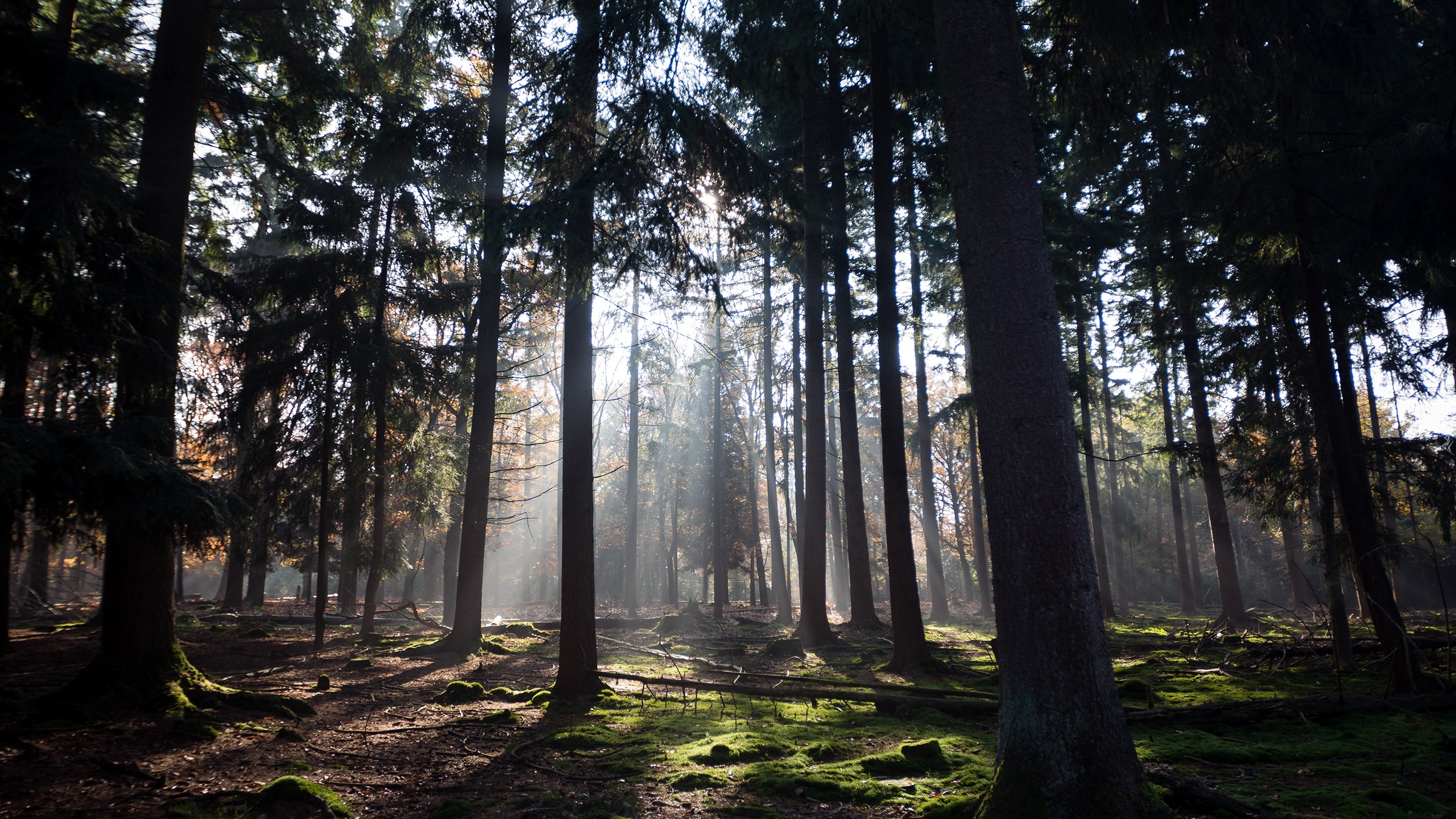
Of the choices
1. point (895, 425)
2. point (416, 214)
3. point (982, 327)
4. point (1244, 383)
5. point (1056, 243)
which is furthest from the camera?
point (1056, 243)

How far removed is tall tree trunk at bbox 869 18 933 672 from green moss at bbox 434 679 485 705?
5968 mm

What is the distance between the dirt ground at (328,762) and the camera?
15.2ft

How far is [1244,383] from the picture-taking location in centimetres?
1266

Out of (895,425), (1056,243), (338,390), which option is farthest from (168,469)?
(1056,243)

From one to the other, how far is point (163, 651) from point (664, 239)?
684 centimetres

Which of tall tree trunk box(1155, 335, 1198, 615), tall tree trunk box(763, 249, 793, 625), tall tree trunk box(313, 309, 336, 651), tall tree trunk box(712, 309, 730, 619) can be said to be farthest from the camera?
tall tree trunk box(712, 309, 730, 619)

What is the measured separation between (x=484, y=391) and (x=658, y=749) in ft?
28.5

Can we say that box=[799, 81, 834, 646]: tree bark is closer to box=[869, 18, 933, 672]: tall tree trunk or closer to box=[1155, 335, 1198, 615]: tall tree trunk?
box=[869, 18, 933, 672]: tall tree trunk

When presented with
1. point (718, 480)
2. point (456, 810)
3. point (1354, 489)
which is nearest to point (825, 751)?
point (456, 810)

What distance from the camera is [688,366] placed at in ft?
44.7

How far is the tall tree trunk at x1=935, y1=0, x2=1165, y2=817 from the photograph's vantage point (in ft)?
11.7

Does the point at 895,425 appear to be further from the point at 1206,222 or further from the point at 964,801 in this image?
the point at 964,801

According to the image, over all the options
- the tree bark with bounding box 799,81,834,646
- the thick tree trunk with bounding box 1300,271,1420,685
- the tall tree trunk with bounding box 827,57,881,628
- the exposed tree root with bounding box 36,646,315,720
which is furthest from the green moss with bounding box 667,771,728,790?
the tall tree trunk with bounding box 827,57,881,628

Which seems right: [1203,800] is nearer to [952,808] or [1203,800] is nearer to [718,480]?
[952,808]
